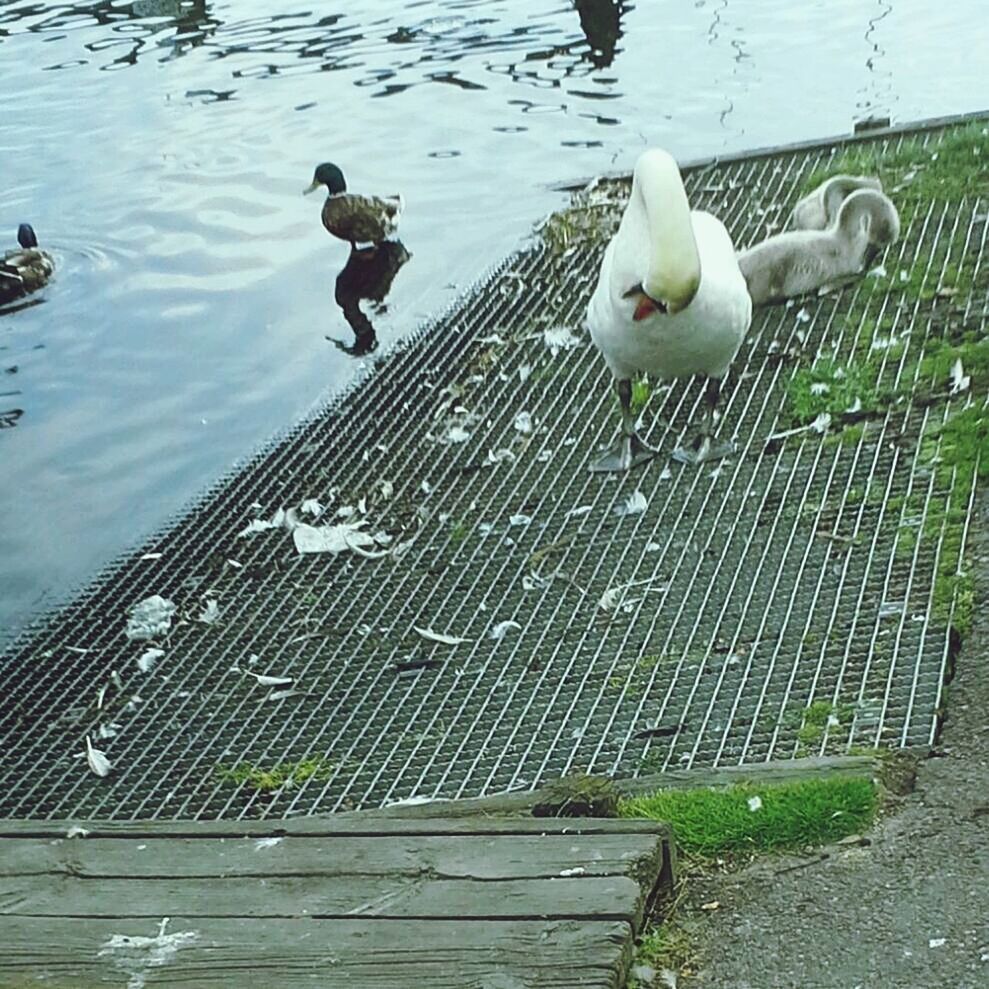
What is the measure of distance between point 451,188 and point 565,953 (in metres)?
10.0

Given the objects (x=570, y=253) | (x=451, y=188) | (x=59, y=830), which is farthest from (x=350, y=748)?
(x=451, y=188)

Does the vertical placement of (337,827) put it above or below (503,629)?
above

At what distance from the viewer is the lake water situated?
328 inches

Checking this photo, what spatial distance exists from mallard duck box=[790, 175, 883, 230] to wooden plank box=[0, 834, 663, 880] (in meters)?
5.45

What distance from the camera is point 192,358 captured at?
9312mm

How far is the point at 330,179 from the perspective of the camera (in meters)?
11.6

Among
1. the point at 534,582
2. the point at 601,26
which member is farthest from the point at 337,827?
the point at 601,26

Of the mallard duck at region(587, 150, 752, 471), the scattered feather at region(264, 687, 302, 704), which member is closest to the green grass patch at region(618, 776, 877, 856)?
the scattered feather at region(264, 687, 302, 704)

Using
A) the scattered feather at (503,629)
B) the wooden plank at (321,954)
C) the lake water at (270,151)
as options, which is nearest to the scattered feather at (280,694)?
→ the scattered feather at (503,629)

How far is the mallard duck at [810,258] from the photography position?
23.5 ft

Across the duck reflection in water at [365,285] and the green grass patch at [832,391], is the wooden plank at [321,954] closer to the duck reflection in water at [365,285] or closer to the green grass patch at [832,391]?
the green grass patch at [832,391]

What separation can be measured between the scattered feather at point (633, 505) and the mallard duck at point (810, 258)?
6.33 feet

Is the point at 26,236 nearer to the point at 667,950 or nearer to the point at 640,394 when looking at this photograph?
the point at 640,394

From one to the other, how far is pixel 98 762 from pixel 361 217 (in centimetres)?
665
